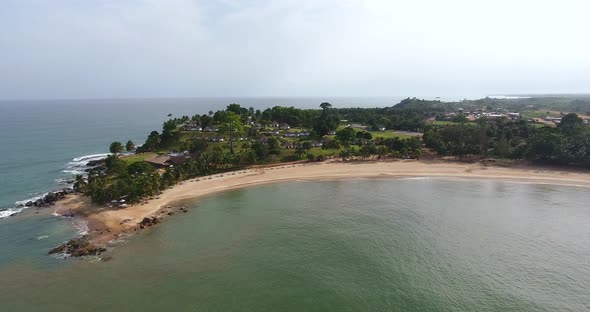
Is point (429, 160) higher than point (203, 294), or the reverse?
point (429, 160)

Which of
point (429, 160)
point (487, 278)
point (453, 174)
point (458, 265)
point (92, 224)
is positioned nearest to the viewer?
point (487, 278)

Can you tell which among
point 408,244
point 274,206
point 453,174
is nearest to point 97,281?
point 274,206

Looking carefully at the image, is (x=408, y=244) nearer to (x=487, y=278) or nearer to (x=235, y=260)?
(x=487, y=278)

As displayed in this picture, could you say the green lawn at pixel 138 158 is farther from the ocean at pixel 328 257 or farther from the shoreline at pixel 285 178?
the ocean at pixel 328 257

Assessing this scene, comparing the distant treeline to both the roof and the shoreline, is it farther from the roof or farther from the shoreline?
the roof

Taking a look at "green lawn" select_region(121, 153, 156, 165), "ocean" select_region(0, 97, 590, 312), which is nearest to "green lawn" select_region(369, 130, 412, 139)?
"ocean" select_region(0, 97, 590, 312)

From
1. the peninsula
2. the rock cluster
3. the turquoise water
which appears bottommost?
the turquoise water
